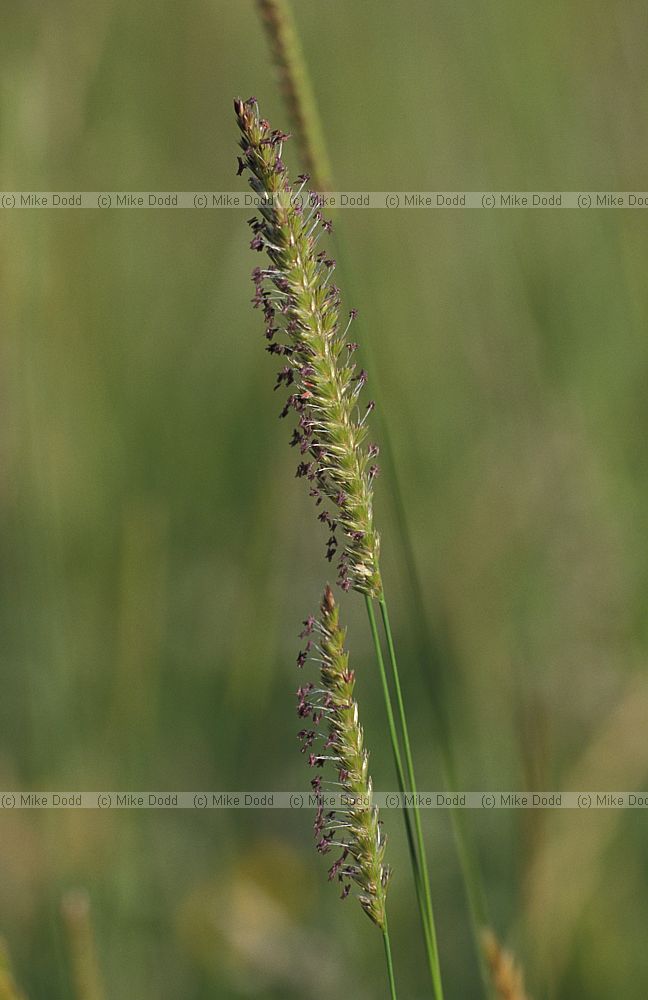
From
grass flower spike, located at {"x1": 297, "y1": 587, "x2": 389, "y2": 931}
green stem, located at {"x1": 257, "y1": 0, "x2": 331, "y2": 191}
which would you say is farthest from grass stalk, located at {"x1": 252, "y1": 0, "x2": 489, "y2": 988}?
grass flower spike, located at {"x1": 297, "y1": 587, "x2": 389, "y2": 931}

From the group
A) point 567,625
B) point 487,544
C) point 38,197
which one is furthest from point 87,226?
point 567,625

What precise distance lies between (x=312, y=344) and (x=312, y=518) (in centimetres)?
222

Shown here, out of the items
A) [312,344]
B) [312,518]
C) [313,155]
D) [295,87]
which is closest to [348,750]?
[312,344]

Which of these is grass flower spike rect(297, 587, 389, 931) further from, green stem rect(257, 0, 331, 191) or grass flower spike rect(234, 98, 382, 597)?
green stem rect(257, 0, 331, 191)

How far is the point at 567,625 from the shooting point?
2908 mm

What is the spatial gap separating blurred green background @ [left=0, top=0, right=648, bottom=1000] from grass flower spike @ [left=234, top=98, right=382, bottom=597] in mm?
568

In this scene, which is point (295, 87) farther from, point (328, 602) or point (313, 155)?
point (328, 602)

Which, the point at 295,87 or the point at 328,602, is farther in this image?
the point at 295,87

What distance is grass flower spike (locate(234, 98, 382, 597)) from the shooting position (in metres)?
1.03

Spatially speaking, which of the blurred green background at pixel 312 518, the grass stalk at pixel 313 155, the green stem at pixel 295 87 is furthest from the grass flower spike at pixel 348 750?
the green stem at pixel 295 87

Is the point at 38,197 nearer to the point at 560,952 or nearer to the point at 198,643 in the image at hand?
the point at 198,643

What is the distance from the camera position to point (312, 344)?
1066 mm

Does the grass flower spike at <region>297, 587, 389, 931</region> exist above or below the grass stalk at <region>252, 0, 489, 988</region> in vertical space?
below

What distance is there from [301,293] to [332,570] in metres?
2.21
